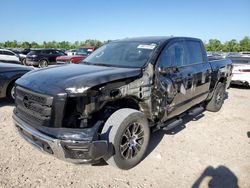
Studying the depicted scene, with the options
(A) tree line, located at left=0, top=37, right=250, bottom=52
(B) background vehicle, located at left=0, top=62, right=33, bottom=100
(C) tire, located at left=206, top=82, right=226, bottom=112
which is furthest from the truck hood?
(A) tree line, located at left=0, top=37, right=250, bottom=52

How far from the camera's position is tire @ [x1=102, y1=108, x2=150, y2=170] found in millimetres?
3117

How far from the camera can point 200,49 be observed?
5.48 meters

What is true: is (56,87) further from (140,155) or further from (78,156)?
(140,155)

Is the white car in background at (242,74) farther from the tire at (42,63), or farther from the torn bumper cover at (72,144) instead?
the tire at (42,63)

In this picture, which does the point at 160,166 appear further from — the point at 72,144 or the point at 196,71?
the point at 196,71

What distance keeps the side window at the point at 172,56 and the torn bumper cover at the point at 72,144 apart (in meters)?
1.73

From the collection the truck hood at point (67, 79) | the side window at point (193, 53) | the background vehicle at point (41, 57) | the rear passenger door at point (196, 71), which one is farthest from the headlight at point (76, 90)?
the background vehicle at point (41, 57)

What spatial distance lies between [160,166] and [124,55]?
1957 mm

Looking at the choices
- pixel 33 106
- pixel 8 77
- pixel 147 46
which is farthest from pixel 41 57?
pixel 33 106

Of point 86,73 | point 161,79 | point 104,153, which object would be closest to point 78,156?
point 104,153

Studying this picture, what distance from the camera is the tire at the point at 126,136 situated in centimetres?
312

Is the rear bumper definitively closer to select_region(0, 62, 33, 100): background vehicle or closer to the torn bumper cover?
select_region(0, 62, 33, 100): background vehicle

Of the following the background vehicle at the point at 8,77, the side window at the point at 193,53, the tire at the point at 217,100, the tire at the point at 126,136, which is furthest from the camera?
the tire at the point at 217,100

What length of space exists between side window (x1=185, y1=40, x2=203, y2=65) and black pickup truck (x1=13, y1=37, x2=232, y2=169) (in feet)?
0.44
